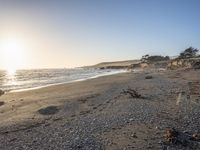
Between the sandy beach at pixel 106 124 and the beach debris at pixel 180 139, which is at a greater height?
→ the sandy beach at pixel 106 124

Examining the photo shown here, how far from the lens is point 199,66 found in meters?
61.1

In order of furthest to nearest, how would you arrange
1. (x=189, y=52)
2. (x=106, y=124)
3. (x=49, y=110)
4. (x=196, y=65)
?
1. (x=189, y=52)
2. (x=196, y=65)
3. (x=49, y=110)
4. (x=106, y=124)

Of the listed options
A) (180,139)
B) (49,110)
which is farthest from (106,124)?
(49,110)

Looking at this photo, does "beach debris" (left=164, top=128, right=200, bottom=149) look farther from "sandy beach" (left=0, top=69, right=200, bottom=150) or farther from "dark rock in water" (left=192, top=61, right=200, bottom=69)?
"dark rock in water" (left=192, top=61, right=200, bottom=69)

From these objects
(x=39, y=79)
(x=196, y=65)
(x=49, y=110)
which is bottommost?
(x=39, y=79)

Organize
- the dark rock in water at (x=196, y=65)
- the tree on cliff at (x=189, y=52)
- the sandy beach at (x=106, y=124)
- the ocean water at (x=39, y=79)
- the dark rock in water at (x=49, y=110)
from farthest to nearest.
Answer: the tree on cliff at (x=189, y=52) → the dark rock in water at (x=196, y=65) → the ocean water at (x=39, y=79) → the dark rock in water at (x=49, y=110) → the sandy beach at (x=106, y=124)

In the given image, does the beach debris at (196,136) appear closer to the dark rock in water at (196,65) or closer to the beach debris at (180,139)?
the beach debris at (180,139)

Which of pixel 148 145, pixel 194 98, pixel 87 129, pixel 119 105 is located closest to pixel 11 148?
pixel 87 129

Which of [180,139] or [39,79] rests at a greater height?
[180,139]

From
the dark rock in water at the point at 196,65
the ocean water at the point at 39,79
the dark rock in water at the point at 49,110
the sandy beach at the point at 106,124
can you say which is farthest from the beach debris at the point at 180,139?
the dark rock in water at the point at 196,65

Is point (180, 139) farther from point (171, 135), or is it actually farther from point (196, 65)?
point (196, 65)

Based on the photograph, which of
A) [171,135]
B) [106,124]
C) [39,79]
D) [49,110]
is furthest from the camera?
[39,79]

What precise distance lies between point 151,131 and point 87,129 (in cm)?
346

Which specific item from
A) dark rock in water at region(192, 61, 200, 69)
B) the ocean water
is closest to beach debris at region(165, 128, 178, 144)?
the ocean water
